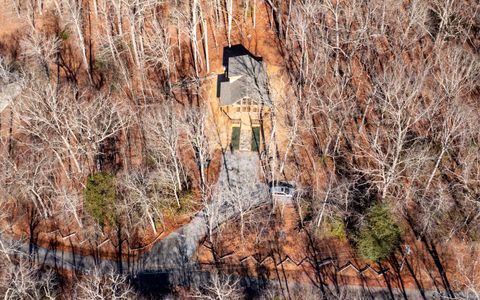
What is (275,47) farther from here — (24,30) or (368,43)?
(24,30)

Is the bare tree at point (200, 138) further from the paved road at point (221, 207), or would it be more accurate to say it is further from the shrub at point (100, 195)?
the shrub at point (100, 195)

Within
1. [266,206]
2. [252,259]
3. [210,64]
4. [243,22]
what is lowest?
[252,259]

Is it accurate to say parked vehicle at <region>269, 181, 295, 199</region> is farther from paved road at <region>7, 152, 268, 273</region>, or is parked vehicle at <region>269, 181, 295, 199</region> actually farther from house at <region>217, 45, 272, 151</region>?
house at <region>217, 45, 272, 151</region>

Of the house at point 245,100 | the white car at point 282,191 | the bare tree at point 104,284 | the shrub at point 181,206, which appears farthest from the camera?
the house at point 245,100

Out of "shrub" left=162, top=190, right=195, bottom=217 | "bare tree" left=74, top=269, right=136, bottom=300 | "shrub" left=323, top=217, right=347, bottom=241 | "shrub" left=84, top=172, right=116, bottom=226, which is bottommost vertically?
"bare tree" left=74, top=269, right=136, bottom=300

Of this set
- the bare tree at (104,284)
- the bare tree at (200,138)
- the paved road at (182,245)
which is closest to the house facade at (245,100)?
the bare tree at (200,138)

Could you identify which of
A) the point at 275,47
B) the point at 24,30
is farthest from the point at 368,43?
the point at 24,30

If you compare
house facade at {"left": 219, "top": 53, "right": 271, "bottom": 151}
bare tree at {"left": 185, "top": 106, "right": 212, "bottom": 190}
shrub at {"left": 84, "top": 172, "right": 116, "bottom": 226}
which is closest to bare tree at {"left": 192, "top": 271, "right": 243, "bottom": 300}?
bare tree at {"left": 185, "top": 106, "right": 212, "bottom": 190}

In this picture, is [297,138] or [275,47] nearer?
[297,138]
